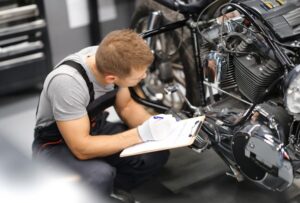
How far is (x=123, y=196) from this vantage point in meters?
2.47

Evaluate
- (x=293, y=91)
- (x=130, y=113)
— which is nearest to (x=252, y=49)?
(x=293, y=91)

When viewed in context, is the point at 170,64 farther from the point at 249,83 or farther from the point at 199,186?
the point at 249,83

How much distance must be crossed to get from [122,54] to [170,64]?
1.22 metres

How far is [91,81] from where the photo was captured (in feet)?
7.41

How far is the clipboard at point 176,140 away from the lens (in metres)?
2.15

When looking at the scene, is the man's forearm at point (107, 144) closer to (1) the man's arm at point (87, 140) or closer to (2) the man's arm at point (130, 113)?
(1) the man's arm at point (87, 140)

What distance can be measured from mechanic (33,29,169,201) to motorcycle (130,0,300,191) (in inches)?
14.5

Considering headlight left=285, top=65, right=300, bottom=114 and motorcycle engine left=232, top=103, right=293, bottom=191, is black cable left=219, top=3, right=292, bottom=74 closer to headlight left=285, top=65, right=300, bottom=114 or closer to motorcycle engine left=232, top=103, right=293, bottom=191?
headlight left=285, top=65, right=300, bottom=114

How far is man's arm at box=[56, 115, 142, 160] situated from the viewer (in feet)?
7.24

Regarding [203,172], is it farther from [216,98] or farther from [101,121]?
[101,121]

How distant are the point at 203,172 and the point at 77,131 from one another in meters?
0.84

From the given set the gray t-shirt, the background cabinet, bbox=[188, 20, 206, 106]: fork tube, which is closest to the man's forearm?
the gray t-shirt

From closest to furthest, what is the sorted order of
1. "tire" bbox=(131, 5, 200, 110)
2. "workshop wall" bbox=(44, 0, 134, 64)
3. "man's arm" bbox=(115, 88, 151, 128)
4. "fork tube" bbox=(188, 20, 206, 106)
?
"man's arm" bbox=(115, 88, 151, 128) < "fork tube" bbox=(188, 20, 206, 106) < "tire" bbox=(131, 5, 200, 110) < "workshop wall" bbox=(44, 0, 134, 64)

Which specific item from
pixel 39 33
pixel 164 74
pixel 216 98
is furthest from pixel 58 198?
pixel 39 33
